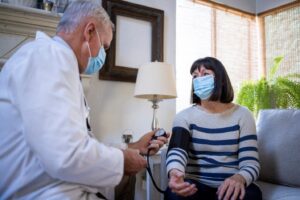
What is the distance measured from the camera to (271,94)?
259 cm

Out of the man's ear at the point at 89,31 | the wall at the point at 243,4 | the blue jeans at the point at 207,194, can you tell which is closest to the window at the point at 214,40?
the wall at the point at 243,4

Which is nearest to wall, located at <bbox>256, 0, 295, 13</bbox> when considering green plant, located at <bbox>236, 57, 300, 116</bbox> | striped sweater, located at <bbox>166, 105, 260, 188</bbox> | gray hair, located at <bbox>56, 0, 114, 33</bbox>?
green plant, located at <bbox>236, 57, 300, 116</bbox>

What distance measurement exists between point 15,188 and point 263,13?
318 cm

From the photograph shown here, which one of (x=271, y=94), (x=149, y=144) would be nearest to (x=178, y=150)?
(x=149, y=144)

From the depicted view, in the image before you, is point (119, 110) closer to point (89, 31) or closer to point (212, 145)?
point (212, 145)

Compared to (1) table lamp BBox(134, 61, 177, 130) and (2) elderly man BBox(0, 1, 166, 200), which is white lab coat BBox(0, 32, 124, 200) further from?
(1) table lamp BBox(134, 61, 177, 130)

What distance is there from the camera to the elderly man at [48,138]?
64cm

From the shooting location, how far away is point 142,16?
226 centimetres

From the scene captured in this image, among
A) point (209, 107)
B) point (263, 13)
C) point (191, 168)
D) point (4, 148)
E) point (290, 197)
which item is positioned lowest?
point (290, 197)

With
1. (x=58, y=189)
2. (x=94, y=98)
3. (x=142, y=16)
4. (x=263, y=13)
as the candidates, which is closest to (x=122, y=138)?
(x=94, y=98)

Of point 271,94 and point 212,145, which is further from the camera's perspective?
point 271,94

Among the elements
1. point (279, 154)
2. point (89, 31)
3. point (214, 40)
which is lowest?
point (279, 154)

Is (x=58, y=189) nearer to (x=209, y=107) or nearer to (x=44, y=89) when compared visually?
(x=44, y=89)

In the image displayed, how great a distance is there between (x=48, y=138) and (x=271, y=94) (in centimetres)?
240
